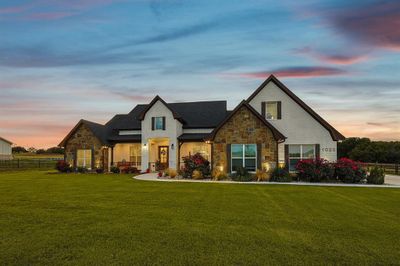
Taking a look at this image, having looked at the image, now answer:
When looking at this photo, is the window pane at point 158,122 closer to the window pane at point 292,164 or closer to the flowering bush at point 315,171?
the window pane at point 292,164

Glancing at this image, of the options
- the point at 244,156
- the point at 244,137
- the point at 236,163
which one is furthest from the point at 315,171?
the point at 236,163

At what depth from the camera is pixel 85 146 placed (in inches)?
1117

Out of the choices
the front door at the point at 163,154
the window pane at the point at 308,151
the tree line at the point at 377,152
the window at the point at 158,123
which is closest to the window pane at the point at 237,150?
the window pane at the point at 308,151

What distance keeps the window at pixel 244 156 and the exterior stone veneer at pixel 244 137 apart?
0.33 metres

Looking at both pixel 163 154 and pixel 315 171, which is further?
pixel 163 154

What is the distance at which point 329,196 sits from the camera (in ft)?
40.8

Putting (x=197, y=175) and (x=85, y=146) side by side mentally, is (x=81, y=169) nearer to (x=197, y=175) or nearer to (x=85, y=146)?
(x=85, y=146)

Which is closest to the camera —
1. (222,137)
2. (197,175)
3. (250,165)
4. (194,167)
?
(197,175)

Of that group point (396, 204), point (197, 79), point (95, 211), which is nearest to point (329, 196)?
point (396, 204)

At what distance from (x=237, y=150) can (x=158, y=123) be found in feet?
29.9

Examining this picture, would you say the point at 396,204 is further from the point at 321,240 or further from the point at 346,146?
the point at 346,146

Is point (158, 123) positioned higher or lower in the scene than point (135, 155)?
higher

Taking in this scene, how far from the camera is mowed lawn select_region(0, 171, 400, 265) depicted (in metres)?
5.09

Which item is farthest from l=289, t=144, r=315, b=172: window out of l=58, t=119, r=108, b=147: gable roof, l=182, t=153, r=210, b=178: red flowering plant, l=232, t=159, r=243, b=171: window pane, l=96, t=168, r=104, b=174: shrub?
l=58, t=119, r=108, b=147: gable roof
